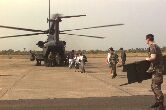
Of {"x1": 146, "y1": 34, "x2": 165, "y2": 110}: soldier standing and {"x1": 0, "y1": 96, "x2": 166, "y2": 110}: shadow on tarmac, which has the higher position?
{"x1": 146, "y1": 34, "x2": 165, "y2": 110}: soldier standing

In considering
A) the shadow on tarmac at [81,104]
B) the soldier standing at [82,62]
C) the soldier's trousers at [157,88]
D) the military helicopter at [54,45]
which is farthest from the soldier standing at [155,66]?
the military helicopter at [54,45]

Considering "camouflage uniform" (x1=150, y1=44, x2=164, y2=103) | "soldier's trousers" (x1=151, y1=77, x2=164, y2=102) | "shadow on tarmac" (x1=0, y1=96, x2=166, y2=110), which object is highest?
"camouflage uniform" (x1=150, y1=44, x2=164, y2=103)

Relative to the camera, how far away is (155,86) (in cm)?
990

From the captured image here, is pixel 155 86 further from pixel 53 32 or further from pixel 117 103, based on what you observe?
pixel 53 32

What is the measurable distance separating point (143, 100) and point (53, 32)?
93.8ft

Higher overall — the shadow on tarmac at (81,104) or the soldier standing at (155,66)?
the soldier standing at (155,66)

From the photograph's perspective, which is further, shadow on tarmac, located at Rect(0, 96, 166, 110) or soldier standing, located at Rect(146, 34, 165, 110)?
shadow on tarmac, located at Rect(0, 96, 166, 110)

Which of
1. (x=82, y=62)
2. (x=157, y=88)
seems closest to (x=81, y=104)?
(x=157, y=88)

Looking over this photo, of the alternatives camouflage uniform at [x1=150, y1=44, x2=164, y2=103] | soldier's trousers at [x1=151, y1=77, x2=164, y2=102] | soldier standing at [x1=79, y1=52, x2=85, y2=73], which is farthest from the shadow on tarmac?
soldier standing at [x1=79, y1=52, x2=85, y2=73]

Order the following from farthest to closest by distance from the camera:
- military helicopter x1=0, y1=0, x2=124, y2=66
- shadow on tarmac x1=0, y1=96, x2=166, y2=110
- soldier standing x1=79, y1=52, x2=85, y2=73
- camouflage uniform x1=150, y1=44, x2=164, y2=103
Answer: military helicopter x1=0, y1=0, x2=124, y2=66 < soldier standing x1=79, y1=52, x2=85, y2=73 < shadow on tarmac x1=0, y1=96, x2=166, y2=110 < camouflage uniform x1=150, y1=44, x2=164, y2=103

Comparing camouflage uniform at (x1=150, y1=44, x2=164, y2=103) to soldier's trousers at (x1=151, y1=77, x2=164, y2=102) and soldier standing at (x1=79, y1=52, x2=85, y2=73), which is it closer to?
soldier's trousers at (x1=151, y1=77, x2=164, y2=102)

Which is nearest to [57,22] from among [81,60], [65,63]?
[65,63]

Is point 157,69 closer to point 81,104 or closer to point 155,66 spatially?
point 155,66

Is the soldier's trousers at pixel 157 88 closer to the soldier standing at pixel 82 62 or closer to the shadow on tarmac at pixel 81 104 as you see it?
the shadow on tarmac at pixel 81 104
